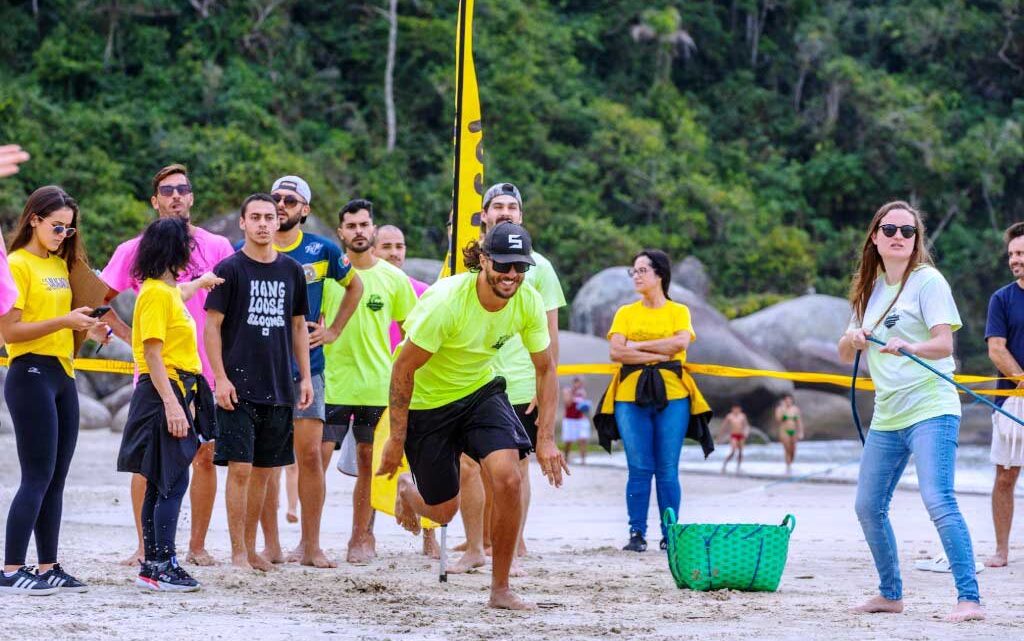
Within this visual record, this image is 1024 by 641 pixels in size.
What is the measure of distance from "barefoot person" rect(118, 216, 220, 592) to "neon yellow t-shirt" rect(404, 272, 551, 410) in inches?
44.0

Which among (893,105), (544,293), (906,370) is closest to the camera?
(906,370)

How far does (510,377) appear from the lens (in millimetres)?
8125

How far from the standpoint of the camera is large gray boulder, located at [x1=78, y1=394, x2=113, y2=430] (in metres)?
22.8

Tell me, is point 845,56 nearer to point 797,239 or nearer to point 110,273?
point 797,239

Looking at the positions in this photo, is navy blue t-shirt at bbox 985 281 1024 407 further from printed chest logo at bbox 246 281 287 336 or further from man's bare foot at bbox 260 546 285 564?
man's bare foot at bbox 260 546 285 564

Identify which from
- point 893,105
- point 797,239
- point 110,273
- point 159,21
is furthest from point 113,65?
point 110,273

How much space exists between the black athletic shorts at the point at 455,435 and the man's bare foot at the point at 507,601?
573 millimetres

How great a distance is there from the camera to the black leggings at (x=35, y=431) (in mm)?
6367

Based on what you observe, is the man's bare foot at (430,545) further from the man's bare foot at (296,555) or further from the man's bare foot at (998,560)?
the man's bare foot at (998,560)

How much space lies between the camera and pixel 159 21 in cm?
3666

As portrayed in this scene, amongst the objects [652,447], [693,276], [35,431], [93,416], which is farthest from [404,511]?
[693,276]

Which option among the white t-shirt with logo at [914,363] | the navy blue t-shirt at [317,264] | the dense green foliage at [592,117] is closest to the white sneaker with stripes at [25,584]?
the navy blue t-shirt at [317,264]

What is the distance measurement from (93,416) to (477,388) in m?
17.7

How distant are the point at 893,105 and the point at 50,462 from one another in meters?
36.0
